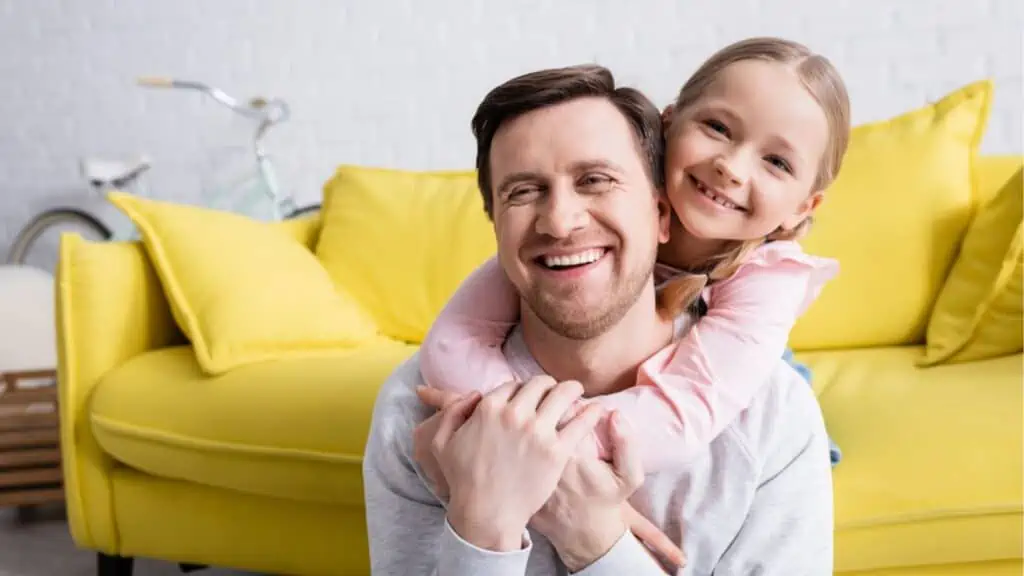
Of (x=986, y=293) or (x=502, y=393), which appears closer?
(x=502, y=393)

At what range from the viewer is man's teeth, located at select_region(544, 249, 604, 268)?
892mm

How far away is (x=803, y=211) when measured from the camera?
106cm

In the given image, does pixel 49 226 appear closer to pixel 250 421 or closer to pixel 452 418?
pixel 250 421

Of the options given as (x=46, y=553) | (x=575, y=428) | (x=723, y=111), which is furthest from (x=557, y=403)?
(x=46, y=553)

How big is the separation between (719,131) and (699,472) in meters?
0.36

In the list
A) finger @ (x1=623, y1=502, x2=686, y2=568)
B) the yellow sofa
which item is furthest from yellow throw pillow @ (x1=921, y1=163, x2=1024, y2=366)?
finger @ (x1=623, y1=502, x2=686, y2=568)

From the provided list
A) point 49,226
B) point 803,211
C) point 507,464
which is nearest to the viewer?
point 507,464

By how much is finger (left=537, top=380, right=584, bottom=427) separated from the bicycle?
2.48m

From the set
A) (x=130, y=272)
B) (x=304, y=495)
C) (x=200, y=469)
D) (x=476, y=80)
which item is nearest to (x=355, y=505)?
(x=304, y=495)

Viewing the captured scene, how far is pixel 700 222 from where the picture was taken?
94 centimetres

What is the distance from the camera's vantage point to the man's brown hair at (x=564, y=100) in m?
0.92

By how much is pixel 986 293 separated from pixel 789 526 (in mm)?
1036

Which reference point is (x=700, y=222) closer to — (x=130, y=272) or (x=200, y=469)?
(x=200, y=469)

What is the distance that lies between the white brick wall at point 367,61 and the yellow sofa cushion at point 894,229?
920 mm
